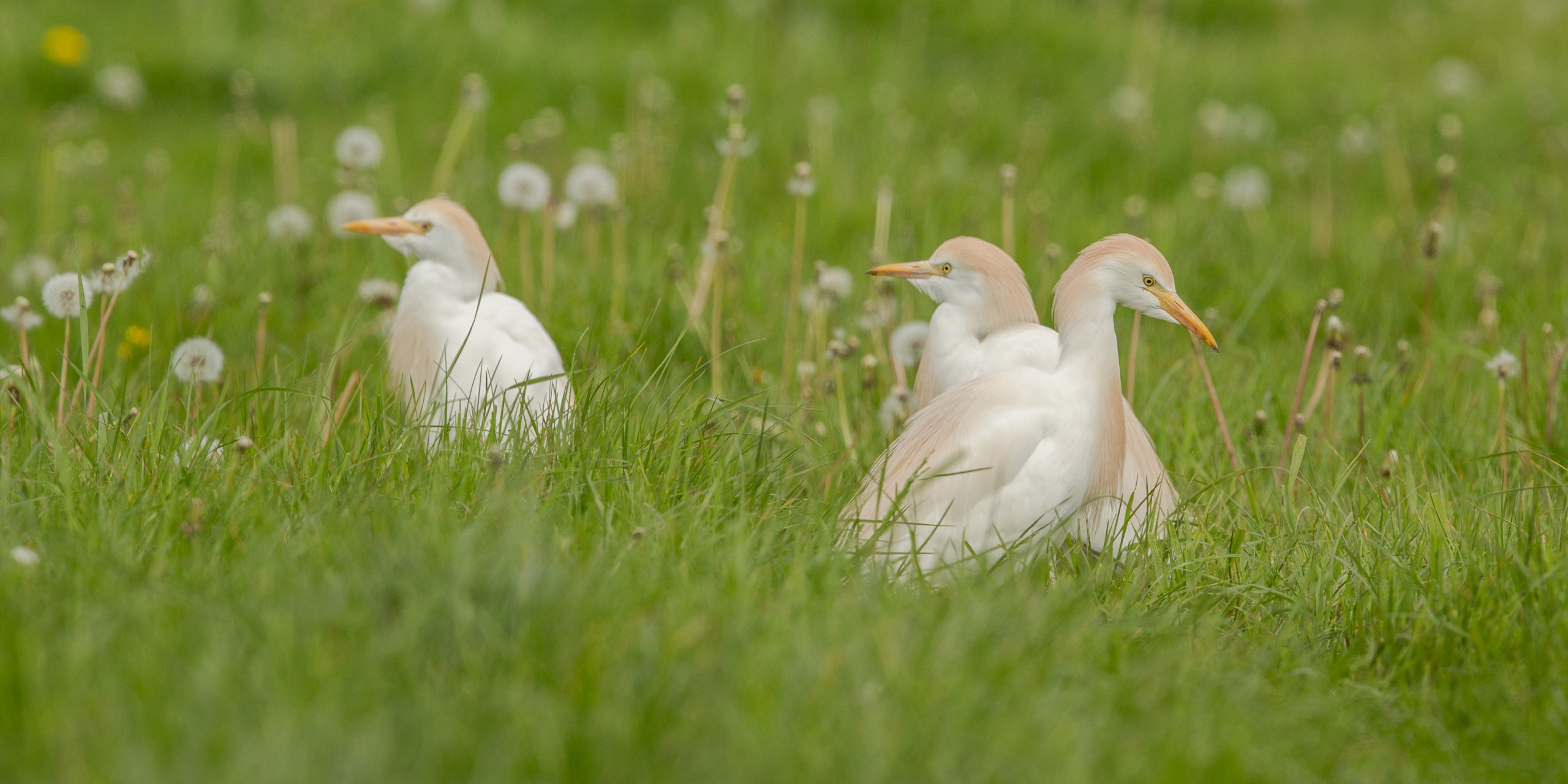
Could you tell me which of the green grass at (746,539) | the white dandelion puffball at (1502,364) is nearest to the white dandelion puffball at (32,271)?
the green grass at (746,539)

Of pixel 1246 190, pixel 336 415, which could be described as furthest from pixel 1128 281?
pixel 1246 190

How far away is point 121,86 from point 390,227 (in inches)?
166

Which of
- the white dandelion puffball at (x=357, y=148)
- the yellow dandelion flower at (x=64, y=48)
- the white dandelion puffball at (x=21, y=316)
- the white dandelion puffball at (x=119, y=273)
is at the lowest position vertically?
the white dandelion puffball at (x=21, y=316)

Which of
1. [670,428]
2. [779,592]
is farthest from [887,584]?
[670,428]

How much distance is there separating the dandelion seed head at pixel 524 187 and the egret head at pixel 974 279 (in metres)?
1.43

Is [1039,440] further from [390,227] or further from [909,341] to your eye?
[390,227]

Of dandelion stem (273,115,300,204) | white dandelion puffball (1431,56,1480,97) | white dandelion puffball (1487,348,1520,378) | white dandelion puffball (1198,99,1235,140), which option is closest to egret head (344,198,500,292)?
dandelion stem (273,115,300,204)

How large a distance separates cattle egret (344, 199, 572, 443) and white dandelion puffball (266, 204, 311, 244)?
1411mm

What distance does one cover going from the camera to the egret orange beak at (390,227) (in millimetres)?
3583

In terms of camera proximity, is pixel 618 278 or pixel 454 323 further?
pixel 618 278

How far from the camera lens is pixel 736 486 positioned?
3.03m

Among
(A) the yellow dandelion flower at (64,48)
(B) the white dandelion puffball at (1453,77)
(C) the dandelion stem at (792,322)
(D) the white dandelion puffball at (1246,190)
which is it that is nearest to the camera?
A: (C) the dandelion stem at (792,322)

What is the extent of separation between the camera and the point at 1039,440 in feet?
9.73

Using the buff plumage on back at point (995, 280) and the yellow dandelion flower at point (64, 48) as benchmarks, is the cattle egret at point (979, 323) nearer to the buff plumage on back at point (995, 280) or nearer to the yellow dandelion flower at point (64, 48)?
the buff plumage on back at point (995, 280)
